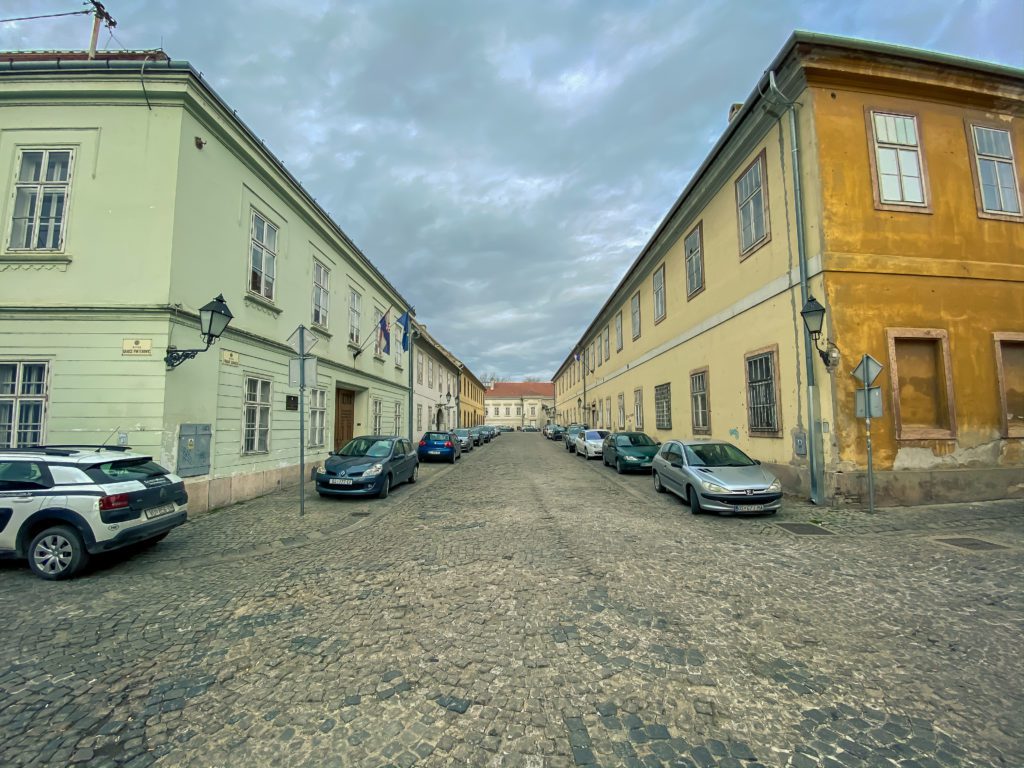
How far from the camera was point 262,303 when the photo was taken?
12.0 metres

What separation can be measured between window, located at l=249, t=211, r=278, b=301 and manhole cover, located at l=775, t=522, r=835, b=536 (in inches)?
497

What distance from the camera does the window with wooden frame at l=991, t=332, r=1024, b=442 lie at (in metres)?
9.91

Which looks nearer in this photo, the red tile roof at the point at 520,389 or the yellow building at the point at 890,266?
the yellow building at the point at 890,266

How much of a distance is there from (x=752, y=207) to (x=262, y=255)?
12851 mm

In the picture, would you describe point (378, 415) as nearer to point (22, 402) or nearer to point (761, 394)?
point (22, 402)

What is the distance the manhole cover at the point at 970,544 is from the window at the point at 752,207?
24.1ft

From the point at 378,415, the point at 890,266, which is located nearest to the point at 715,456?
the point at 890,266

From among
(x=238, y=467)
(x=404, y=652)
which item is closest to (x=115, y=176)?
(x=238, y=467)

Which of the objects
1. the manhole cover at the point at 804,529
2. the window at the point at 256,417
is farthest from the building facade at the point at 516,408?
the manhole cover at the point at 804,529

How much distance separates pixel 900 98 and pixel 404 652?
14.4 meters

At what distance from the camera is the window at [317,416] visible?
14789mm

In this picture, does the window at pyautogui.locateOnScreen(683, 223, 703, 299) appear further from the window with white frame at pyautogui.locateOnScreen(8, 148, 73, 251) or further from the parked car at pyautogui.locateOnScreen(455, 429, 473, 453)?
the parked car at pyautogui.locateOnScreen(455, 429, 473, 453)

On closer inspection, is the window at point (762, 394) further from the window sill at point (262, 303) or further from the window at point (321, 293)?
the window at point (321, 293)

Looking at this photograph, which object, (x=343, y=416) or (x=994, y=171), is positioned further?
(x=343, y=416)
